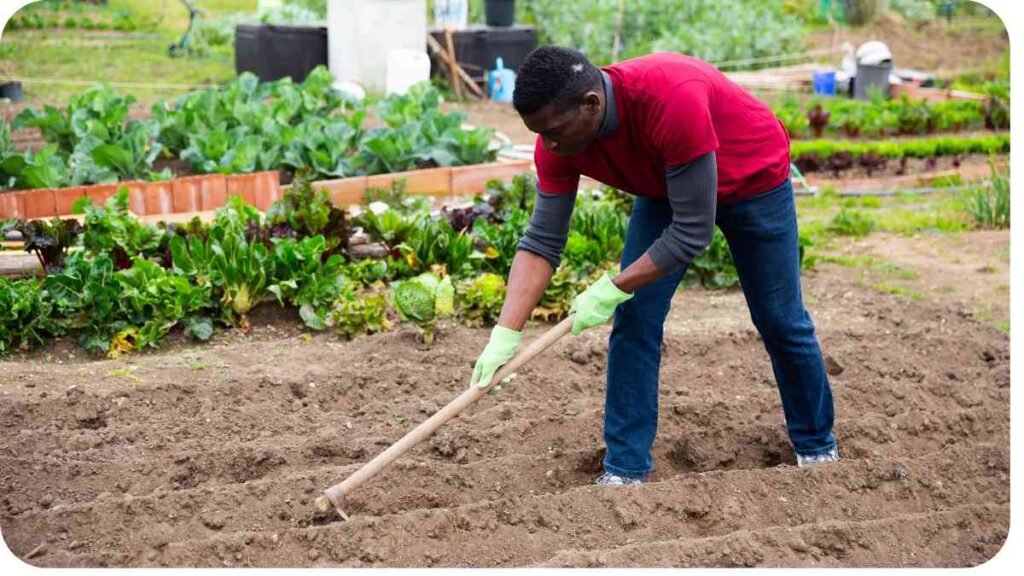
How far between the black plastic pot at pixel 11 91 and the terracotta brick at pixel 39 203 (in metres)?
3.73

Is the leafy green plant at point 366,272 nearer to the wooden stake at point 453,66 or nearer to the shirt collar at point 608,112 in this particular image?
the shirt collar at point 608,112

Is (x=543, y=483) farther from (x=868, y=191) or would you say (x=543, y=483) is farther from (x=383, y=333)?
(x=868, y=191)

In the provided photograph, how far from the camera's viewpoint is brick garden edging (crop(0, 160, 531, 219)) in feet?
20.7

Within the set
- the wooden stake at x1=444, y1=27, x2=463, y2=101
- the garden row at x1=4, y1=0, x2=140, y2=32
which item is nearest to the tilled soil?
the wooden stake at x1=444, y1=27, x2=463, y2=101

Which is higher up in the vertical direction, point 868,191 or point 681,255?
point 681,255

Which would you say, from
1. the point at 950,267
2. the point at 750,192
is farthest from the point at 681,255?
the point at 950,267

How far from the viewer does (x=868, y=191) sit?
8391 mm

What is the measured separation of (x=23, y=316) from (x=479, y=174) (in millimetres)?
3353

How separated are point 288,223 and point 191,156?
184cm

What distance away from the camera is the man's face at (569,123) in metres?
3.14

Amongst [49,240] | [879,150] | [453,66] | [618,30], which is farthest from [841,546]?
[618,30]

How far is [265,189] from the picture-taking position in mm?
6801

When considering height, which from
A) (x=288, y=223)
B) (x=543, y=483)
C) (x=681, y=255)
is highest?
(x=681, y=255)

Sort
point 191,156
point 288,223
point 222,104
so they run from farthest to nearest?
point 222,104
point 191,156
point 288,223
